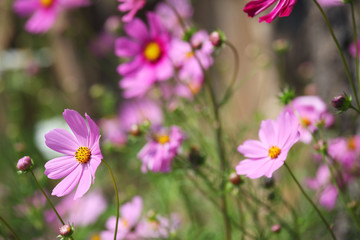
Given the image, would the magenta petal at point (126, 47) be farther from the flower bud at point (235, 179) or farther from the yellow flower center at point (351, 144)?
the yellow flower center at point (351, 144)

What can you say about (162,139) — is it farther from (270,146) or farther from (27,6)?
(27,6)

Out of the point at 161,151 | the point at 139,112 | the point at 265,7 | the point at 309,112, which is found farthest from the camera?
the point at 139,112

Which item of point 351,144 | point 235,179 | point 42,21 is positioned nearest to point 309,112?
point 351,144

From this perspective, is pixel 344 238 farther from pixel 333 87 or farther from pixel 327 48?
pixel 327 48

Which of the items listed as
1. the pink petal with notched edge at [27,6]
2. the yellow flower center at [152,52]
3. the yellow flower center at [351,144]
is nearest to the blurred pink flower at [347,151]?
the yellow flower center at [351,144]

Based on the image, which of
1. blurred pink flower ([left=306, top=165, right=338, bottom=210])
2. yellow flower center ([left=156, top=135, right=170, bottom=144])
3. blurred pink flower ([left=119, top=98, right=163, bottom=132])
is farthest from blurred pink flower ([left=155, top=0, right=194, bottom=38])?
blurred pink flower ([left=306, top=165, right=338, bottom=210])

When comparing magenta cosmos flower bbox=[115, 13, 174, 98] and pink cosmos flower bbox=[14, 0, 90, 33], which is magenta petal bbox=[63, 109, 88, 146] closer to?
magenta cosmos flower bbox=[115, 13, 174, 98]

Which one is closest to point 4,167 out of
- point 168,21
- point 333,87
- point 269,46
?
point 168,21
